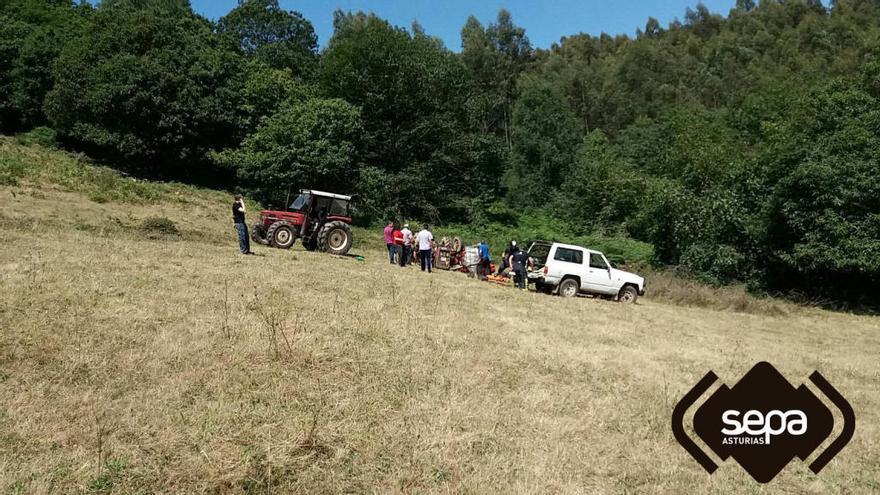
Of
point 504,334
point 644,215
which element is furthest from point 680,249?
point 504,334

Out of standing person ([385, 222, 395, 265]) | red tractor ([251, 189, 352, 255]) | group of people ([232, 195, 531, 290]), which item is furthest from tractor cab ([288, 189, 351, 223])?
group of people ([232, 195, 531, 290])

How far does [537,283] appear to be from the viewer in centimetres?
1834

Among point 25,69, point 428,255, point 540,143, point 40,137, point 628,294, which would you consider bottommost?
point 628,294

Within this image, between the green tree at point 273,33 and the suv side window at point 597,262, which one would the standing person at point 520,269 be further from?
the green tree at point 273,33

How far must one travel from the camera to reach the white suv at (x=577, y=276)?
1817 centimetres

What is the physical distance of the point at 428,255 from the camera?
19.7 m

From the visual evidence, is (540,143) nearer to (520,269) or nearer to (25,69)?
(520,269)

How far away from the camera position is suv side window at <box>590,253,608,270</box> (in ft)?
61.5

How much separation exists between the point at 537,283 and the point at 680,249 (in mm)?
15403

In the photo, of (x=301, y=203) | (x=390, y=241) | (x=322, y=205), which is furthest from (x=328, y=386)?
(x=390, y=241)

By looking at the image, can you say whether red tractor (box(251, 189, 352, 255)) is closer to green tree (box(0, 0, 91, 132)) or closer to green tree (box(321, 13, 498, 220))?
green tree (box(321, 13, 498, 220))

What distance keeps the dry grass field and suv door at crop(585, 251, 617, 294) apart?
5.19 meters

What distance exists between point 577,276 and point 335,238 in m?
8.06

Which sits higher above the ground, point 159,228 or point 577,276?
point 577,276
